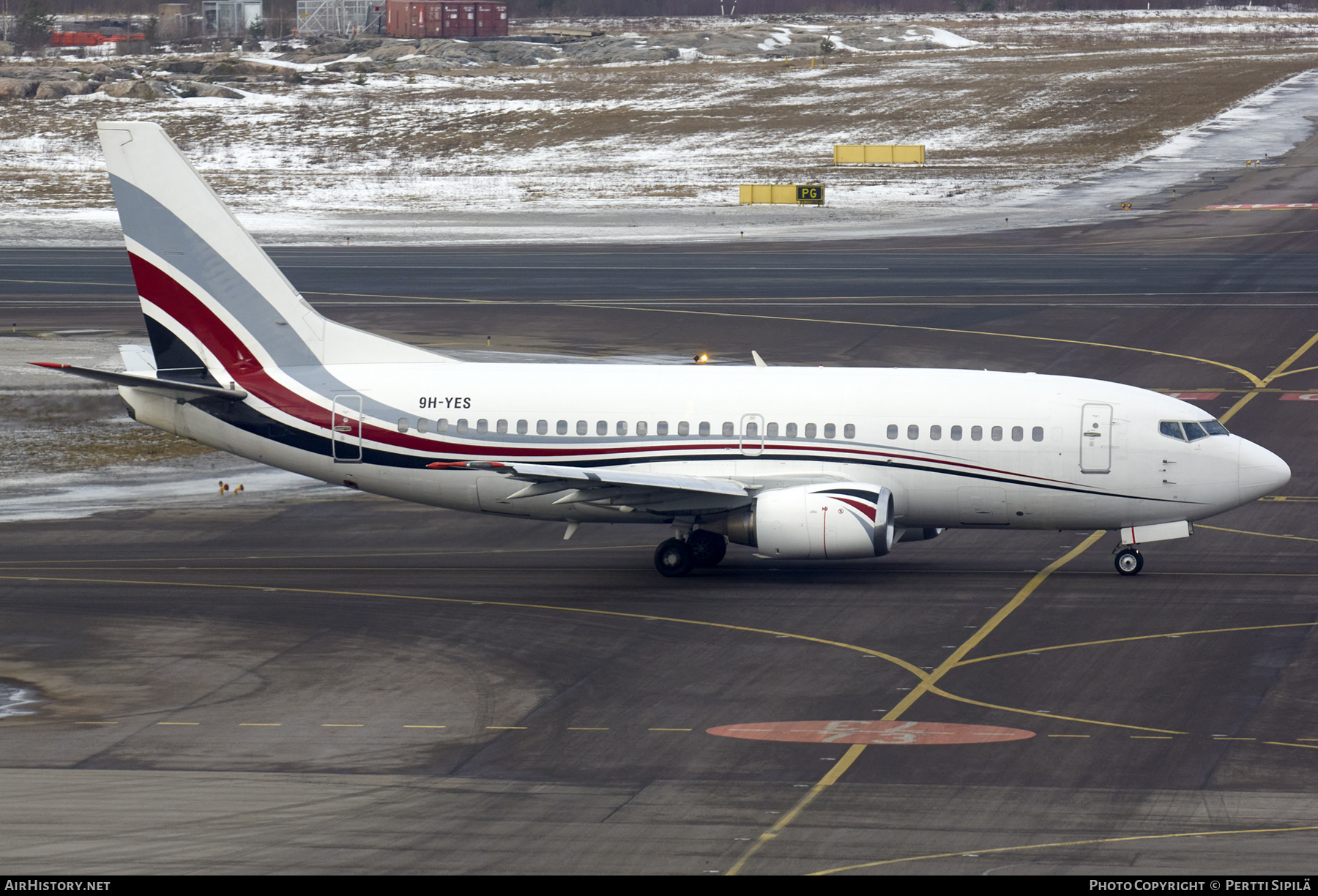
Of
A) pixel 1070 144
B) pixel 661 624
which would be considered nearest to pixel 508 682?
pixel 661 624

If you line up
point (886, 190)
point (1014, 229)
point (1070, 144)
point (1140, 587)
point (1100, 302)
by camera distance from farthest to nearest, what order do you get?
point (1070, 144)
point (886, 190)
point (1014, 229)
point (1100, 302)
point (1140, 587)

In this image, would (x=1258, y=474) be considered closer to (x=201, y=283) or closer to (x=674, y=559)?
(x=674, y=559)

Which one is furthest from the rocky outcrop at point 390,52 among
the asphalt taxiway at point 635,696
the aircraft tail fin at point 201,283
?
the aircraft tail fin at point 201,283

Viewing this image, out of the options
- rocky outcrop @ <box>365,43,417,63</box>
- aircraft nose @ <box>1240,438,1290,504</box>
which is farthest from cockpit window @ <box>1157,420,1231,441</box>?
rocky outcrop @ <box>365,43,417,63</box>

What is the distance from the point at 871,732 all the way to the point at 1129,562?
12.5 m

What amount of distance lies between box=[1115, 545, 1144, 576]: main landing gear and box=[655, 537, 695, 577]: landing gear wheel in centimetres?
971

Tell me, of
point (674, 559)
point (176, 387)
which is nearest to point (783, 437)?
point (674, 559)

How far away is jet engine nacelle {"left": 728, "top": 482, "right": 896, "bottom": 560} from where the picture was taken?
1374 inches

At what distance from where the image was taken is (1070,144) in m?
126

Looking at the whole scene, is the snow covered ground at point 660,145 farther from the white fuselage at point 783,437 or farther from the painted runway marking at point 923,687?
the painted runway marking at point 923,687

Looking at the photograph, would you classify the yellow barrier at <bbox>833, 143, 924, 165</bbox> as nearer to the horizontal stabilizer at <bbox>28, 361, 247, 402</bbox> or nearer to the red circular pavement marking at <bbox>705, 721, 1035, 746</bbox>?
the horizontal stabilizer at <bbox>28, 361, 247, 402</bbox>

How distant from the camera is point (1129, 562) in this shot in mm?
36562

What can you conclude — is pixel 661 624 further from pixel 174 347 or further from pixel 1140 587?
pixel 174 347

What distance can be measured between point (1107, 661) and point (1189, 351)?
34.0 meters
